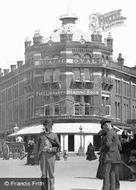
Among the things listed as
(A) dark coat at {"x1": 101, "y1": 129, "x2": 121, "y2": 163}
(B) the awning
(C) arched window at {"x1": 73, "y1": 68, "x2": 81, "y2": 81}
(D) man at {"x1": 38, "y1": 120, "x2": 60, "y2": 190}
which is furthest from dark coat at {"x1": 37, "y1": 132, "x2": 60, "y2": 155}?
(C) arched window at {"x1": 73, "y1": 68, "x2": 81, "y2": 81}

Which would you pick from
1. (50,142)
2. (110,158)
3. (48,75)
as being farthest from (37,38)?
(50,142)

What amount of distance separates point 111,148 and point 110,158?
0.24 metres

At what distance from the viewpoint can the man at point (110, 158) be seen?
12.6 m

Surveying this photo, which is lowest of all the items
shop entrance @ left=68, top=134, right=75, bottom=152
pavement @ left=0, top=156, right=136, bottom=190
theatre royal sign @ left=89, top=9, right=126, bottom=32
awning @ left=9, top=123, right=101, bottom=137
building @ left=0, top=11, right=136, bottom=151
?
pavement @ left=0, top=156, right=136, bottom=190

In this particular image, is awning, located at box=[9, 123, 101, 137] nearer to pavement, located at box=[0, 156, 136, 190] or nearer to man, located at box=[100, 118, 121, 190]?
pavement, located at box=[0, 156, 136, 190]

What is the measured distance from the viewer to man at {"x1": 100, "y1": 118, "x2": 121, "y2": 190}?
1261cm

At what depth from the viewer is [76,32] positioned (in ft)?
242

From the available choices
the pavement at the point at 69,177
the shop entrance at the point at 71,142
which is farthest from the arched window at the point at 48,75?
the pavement at the point at 69,177

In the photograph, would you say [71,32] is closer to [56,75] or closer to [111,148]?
[56,75]

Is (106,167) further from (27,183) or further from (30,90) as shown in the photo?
(30,90)

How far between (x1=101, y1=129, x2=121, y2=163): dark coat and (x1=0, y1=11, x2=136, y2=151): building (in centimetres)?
5285

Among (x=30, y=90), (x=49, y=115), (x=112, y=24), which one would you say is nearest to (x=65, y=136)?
(x=49, y=115)

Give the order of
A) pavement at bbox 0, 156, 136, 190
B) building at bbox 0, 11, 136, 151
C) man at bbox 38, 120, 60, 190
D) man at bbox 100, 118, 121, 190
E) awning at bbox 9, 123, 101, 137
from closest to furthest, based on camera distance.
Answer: man at bbox 38, 120, 60, 190 < man at bbox 100, 118, 121, 190 < pavement at bbox 0, 156, 136, 190 < awning at bbox 9, 123, 101, 137 < building at bbox 0, 11, 136, 151

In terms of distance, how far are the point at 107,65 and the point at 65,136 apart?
386 inches
